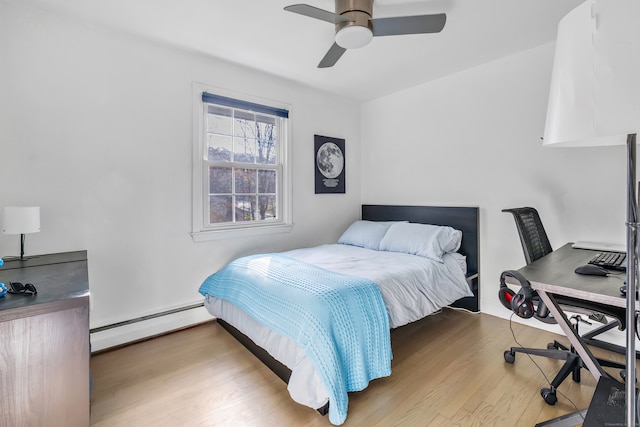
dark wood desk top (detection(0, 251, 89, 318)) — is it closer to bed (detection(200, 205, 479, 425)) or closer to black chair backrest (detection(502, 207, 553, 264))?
bed (detection(200, 205, 479, 425))

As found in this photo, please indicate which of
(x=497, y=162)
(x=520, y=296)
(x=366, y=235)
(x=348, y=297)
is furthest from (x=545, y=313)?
(x=366, y=235)

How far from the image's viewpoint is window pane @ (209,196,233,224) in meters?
2.99

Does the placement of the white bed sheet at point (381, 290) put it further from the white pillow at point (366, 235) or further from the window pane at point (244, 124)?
the window pane at point (244, 124)

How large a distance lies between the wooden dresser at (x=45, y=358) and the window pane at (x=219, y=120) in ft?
6.56

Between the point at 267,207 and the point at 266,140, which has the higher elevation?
the point at 266,140

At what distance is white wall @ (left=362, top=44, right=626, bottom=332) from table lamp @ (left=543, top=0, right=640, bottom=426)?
1904 mm

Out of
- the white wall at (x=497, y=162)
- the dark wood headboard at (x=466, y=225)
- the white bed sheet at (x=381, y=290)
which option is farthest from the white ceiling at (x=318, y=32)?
the white bed sheet at (x=381, y=290)

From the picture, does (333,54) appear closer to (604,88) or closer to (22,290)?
(604,88)

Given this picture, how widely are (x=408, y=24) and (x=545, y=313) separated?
192cm

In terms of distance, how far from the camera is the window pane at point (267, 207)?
132 inches

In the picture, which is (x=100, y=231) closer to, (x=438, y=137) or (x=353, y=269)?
(x=353, y=269)

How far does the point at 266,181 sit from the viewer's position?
133 inches

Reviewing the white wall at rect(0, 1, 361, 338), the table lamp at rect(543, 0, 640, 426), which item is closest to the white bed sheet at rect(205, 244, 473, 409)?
the white wall at rect(0, 1, 361, 338)

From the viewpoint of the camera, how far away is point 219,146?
304 cm
